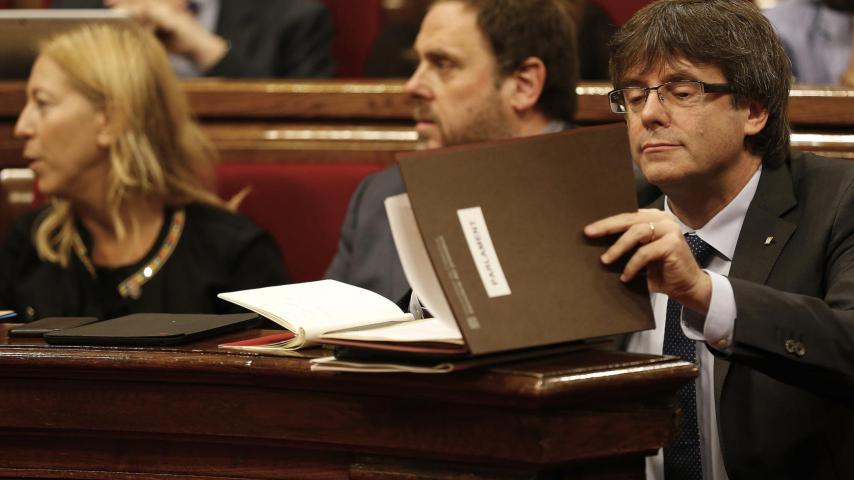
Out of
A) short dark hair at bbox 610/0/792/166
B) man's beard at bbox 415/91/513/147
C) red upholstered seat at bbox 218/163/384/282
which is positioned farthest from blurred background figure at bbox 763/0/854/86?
short dark hair at bbox 610/0/792/166

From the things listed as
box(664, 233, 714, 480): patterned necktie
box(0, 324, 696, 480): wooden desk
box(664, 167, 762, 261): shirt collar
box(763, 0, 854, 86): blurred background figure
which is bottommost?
box(664, 233, 714, 480): patterned necktie

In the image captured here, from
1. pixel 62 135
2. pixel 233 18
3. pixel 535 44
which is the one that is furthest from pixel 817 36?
pixel 62 135

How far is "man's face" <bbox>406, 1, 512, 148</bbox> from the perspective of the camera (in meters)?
2.15

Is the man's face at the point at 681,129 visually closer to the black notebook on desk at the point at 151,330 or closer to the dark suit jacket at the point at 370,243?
the black notebook on desk at the point at 151,330

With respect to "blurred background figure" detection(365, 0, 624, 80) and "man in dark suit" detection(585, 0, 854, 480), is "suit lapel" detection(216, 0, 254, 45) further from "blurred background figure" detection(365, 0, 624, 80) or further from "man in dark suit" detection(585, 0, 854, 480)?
"man in dark suit" detection(585, 0, 854, 480)

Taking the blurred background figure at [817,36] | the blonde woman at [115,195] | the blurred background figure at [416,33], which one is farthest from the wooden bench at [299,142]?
the blurred background figure at [817,36]

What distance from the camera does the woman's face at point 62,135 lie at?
2.17 m

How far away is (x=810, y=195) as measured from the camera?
133 centimetres

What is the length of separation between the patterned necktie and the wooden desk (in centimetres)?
39

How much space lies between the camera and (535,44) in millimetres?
2174

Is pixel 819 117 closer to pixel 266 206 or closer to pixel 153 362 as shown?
pixel 266 206

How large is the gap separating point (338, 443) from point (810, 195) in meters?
0.68

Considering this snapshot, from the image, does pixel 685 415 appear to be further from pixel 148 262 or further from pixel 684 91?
pixel 148 262

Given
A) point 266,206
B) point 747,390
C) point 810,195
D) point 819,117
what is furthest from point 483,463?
point 266,206
